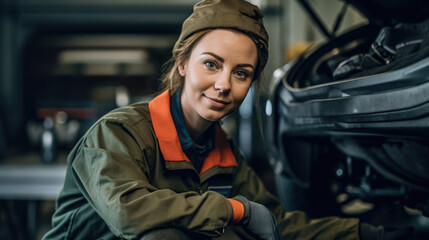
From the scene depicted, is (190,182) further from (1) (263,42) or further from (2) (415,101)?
(2) (415,101)

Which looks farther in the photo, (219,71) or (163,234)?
(219,71)

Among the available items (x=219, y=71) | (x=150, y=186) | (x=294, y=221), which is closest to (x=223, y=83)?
(x=219, y=71)

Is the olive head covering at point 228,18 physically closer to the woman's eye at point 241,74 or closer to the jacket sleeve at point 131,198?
the woman's eye at point 241,74

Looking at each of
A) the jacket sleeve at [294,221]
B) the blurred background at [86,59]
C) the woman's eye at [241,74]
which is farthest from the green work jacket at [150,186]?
the blurred background at [86,59]

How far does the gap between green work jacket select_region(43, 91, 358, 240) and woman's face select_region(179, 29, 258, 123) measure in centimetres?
12

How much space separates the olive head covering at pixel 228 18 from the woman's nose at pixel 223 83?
123 millimetres

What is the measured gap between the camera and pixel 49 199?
10.6 ft

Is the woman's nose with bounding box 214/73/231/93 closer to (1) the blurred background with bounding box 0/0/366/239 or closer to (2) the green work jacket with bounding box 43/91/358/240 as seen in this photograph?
(2) the green work jacket with bounding box 43/91/358/240

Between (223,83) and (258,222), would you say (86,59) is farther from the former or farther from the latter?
(258,222)

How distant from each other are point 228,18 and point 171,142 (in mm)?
353

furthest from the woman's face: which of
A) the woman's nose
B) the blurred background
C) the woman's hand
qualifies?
the blurred background

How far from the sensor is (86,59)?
5.46 metres

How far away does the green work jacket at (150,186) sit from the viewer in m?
0.83

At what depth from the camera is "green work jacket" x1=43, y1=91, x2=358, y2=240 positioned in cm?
83
